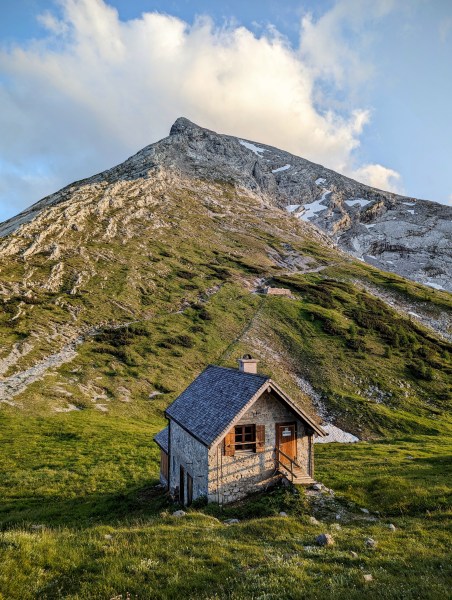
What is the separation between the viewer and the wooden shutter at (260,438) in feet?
84.5

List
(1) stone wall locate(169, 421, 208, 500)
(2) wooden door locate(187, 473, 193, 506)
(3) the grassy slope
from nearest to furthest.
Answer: (3) the grassy slope, (1) stone wall locate(169, 421, 208, 500), (2) wooden door locate(187, 473, 193, 506)

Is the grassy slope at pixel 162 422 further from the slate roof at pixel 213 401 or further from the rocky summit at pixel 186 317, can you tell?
the slate roof at pixel 213 401

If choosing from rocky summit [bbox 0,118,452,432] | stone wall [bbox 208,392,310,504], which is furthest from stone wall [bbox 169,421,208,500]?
rocky summit [bbox 0,118,452,432]

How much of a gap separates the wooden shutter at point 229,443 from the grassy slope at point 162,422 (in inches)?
123

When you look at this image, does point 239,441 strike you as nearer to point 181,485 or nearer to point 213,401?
point 213,401

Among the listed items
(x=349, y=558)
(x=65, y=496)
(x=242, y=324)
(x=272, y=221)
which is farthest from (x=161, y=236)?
(x=349, y=558)

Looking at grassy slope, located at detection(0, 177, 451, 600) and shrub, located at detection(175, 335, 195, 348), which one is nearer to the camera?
grassy slope, located at detection(0, 177, 451, 600)

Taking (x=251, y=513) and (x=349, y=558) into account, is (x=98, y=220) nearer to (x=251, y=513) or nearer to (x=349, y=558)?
(x=251, y=513)

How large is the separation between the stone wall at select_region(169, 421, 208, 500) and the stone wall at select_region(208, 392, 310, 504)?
0.72m

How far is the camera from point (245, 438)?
25641 mm

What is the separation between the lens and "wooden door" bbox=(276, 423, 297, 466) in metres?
26.5

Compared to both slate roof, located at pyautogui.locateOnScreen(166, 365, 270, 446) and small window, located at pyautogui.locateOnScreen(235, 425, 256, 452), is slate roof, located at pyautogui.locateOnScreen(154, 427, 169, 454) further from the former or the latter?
small window, located at pyautogui.locateOnScreen(235, 425, 256, 452)

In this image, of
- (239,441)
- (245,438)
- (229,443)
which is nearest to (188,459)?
(229,443)

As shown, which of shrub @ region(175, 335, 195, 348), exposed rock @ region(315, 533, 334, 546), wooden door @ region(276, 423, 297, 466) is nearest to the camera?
exposed rock @ region(315, 533, 334, 546)
